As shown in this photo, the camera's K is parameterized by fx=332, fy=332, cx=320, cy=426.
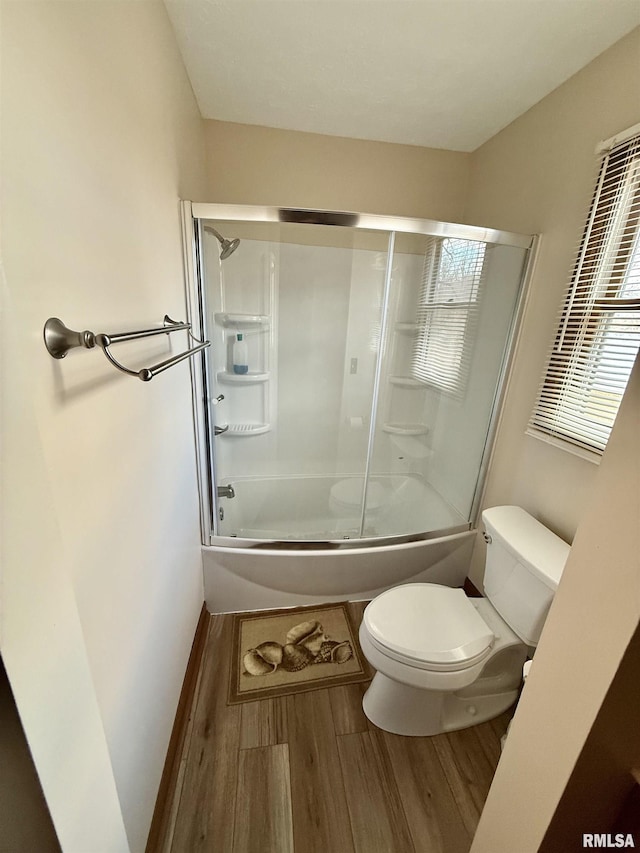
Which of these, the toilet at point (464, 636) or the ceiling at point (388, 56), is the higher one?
the ceiling at point (388, 56)

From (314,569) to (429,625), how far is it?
0.66 metres

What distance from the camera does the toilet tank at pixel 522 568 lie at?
115cm

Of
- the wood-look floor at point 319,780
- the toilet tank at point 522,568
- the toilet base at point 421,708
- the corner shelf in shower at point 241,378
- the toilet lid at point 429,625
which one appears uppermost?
the corner shelf in shower at point 241,378

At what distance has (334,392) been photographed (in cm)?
235

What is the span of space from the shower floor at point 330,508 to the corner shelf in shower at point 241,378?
610 millimetres

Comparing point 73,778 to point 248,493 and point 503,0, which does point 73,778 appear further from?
point 503,0

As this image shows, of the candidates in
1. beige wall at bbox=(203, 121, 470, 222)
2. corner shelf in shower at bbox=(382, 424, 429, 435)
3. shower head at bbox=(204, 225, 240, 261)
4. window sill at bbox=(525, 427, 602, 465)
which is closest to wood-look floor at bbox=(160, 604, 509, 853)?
window sill at bbox=(525, 427, 602, 465)

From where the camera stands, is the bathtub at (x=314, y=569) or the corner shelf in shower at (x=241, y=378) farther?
the corner shelf in shower at (x=241, y=378)

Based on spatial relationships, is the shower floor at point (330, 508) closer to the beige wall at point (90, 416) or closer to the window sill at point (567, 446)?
the window sill at point (567, 446)

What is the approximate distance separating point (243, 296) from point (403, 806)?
91.8 inches

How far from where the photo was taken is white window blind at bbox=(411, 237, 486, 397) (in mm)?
1735

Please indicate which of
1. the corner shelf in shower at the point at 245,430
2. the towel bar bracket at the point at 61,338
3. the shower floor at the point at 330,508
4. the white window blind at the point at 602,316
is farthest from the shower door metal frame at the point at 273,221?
the towel bar bracket at the point at 61,338

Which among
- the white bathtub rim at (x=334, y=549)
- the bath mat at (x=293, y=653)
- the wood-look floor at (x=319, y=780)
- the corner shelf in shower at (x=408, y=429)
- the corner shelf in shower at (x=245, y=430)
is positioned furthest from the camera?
the corner shelf in shower at (x=408, y=429)

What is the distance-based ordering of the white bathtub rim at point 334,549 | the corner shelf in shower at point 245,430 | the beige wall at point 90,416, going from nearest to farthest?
the beige wall at point 90,416
the white bathtub rim at point 334,549
the corner shelf in shower at point 245,430
